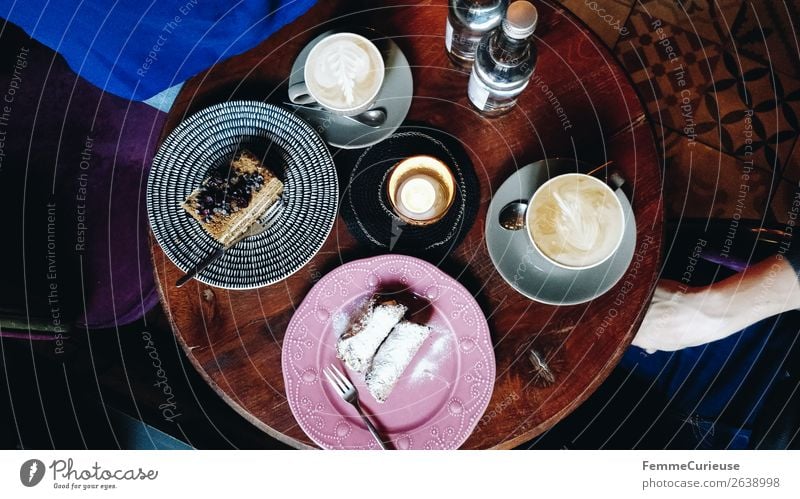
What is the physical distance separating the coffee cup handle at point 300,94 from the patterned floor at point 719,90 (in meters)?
0.88

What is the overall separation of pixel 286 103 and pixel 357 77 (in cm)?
12

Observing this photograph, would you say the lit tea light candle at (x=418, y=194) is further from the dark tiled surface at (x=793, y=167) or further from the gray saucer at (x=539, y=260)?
the dark tiled surface at (x=793, y=167)

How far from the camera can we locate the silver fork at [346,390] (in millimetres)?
750

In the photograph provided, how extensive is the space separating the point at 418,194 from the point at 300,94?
0.71ft

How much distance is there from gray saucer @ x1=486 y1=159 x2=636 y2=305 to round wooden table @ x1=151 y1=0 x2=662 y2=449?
0.02 meters

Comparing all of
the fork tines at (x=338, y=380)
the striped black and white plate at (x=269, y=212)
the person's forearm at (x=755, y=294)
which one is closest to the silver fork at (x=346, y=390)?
the fork tines at (x=338, y=380)

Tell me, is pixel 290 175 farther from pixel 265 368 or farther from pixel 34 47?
pixel 34 47

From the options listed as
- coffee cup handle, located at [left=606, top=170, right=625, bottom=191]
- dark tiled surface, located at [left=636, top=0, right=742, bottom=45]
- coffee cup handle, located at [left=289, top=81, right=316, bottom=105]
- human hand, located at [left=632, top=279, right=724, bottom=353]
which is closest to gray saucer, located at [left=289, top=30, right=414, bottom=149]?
coffee cup handle, located at [left=289, top=81, right=316, bottom=105]

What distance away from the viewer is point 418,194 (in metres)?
0.76

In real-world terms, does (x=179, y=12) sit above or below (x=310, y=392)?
above

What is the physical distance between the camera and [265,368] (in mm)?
766
